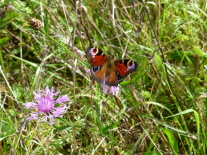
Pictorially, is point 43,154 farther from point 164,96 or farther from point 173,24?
point 173,24

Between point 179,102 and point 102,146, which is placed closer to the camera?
point 102,146

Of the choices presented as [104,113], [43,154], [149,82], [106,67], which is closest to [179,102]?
[149,82]

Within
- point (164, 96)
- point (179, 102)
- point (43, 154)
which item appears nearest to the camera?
point (43, 154)

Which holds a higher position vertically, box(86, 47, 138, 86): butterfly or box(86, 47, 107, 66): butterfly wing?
box(86, 47, 107, 66): butterfly wing

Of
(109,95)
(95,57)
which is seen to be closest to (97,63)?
(95,57)

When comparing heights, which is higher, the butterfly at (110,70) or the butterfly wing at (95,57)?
the butterfly wing at (95,57)
